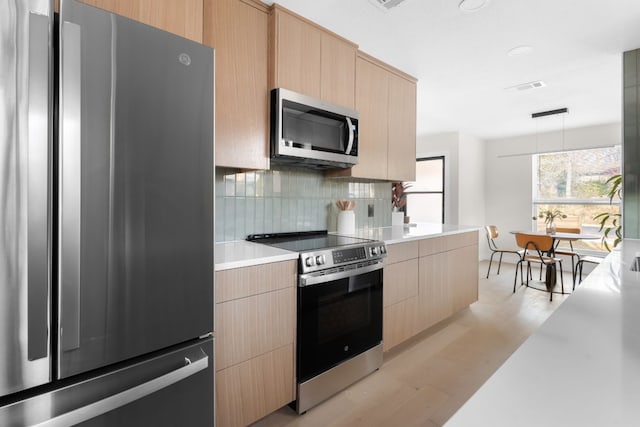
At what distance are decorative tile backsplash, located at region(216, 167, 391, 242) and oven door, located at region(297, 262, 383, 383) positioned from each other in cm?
66

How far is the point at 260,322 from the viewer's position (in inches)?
60.8

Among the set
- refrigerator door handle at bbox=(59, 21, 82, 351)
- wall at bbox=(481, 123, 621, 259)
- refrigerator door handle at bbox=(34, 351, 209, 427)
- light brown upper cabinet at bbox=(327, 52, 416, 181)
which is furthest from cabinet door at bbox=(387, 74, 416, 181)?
wall at bbox=(481, 123, 621, 259)

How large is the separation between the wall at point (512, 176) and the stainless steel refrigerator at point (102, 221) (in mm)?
6144

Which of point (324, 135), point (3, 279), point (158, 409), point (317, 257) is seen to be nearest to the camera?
point (3, 279)

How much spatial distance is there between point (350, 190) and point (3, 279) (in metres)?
2.35

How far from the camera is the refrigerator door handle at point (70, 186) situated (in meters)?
0.88

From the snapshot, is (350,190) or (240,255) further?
(350,190)

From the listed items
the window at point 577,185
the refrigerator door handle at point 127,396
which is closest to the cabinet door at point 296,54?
the refrigerator door handle at point 127,396

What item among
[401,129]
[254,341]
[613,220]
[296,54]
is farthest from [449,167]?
[254,341]

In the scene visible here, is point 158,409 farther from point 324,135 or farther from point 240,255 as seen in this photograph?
point 324,135

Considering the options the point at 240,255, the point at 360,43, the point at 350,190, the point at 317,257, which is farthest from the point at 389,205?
the point at 240,255

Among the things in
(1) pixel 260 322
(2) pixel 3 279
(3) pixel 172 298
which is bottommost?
(1) pixel 260 322

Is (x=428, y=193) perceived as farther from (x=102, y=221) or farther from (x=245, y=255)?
(x=102, y=221)

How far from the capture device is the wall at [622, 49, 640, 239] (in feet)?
8.08
